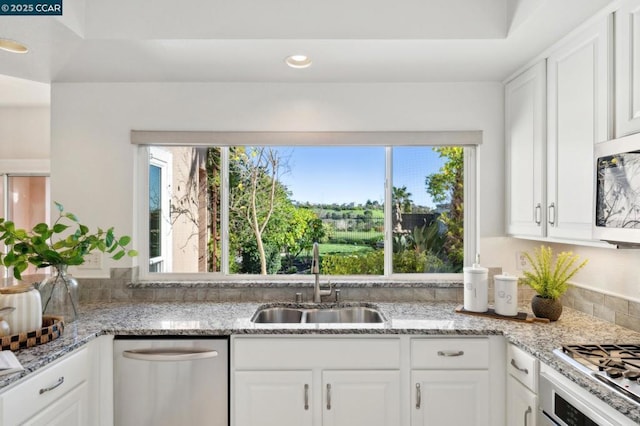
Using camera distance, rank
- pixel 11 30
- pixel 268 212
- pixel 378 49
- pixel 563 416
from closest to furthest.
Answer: pixel 563 416
pixel 11 30
pixel 378 49
pixel 268 212

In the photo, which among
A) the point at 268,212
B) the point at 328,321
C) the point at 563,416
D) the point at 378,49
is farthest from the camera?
the point at 268,212

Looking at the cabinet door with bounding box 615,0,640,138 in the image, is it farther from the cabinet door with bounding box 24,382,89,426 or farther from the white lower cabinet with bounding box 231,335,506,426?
the cabinet door with bounding box 24,382,89,426

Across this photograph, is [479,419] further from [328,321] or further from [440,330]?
[328,321]

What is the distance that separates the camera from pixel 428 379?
6.41ft

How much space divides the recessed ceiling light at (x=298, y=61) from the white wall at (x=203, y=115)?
0.97 ft

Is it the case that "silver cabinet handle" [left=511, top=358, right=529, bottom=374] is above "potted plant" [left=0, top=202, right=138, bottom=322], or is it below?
below

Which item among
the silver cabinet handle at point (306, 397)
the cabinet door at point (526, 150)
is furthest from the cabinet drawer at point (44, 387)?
the cabinet door at point (526, 150)

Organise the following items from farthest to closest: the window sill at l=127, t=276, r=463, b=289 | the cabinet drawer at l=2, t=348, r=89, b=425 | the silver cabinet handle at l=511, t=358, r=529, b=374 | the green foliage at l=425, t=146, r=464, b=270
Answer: the green foliage at l=425, t=146, r=464, b=270, the window sill at l=127, t=276, r=463, b=289, the silver cabinet handle at l=511, t=358, r=529, b=374, the cabinet drawer at l=2, t=348, r=89, b=425

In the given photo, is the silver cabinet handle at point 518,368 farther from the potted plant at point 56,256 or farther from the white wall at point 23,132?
the white wall at point 23,132

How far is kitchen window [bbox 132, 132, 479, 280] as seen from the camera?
2.67 meters

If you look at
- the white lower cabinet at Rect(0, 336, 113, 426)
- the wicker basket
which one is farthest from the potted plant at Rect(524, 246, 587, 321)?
the wicker basket

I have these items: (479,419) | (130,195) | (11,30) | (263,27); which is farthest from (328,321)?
(11,30)

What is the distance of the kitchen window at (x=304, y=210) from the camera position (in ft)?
8.75

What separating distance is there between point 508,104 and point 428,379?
5.44 feet
